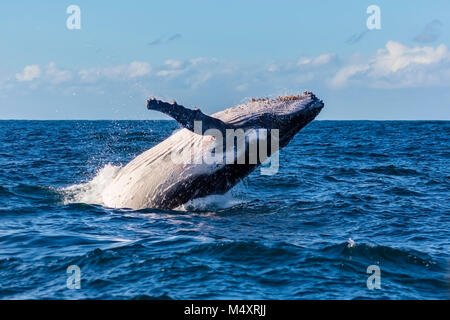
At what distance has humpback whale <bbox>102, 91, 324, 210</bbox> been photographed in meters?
13.1

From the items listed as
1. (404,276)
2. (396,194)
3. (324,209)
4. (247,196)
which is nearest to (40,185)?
(247,196)

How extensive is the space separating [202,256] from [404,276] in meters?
3.13

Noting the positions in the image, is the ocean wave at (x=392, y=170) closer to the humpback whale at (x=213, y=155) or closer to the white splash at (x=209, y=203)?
the humpback whale at (x=213, y=155)

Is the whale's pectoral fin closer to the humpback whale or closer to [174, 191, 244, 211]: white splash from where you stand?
the humpback whale

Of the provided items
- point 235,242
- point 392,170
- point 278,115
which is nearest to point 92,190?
point 278,115

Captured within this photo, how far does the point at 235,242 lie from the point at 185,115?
123 inches

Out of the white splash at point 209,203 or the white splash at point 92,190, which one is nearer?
the white splash at point 209,203

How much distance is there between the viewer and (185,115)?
1219 cm

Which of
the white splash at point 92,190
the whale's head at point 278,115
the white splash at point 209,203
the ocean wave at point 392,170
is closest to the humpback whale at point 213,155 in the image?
the whale's head at point 278,115

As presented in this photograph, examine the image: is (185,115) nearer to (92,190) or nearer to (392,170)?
(92,190)

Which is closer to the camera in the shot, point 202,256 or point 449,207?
point 202,256

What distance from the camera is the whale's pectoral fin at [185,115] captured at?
1201 cm

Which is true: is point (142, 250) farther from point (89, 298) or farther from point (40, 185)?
point (40, 185)
